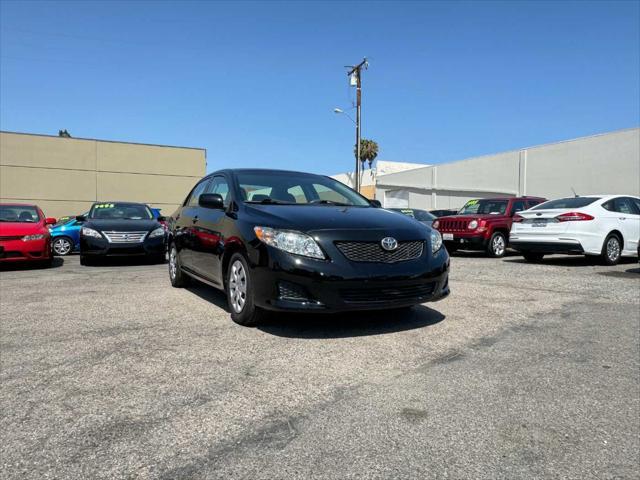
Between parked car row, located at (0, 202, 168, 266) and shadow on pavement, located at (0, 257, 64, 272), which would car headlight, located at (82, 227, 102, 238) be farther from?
shadow on pavement, located at (0, 257, 64, 272)

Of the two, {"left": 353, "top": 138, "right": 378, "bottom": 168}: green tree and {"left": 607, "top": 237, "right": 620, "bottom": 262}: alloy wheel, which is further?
{"left": 353, "top": 138, "right": 378, "bottom": 168}: green tree

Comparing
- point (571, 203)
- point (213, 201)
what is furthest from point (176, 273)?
point (571, 203)

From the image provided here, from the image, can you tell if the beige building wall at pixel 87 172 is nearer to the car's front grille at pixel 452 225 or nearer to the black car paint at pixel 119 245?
the black car paint at pixel 119 245

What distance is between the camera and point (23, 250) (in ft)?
30.7

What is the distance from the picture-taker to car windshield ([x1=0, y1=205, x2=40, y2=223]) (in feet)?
32.9

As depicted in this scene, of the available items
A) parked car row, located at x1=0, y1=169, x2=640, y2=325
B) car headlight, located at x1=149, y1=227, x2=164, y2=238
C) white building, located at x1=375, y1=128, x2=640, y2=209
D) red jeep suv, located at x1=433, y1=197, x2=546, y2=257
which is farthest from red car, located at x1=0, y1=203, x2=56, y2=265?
white building, located at x1=375, y1=128, x2=640, y2=209

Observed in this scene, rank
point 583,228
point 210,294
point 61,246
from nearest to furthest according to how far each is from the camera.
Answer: point 210,294 → point 583,228 → point 61,246

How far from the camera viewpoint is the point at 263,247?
4.12m

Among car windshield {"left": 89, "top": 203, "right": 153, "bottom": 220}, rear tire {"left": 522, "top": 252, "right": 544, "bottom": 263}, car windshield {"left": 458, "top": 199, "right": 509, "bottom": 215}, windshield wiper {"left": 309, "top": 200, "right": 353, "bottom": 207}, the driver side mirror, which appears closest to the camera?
the driver side mirror

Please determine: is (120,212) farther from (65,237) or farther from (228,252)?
(228,252)

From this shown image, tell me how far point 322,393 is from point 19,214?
984 centimetres

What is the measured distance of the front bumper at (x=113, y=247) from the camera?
9922mm

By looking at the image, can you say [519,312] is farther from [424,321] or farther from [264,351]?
[264,351]

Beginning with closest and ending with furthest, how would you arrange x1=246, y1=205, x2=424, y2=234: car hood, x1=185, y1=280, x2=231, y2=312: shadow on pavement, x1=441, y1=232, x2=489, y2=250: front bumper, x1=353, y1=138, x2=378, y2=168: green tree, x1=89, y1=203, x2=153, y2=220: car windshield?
x1=246, y1=205, x2=424, y2=234: car hood
x1=185, y1=280, x2=231, y2=312: shadow on pavement
x1=89, y1=203, x2=153, y2=220: car windshield
x1=441, y1=232, x2=489, y2=250: front bumper
x1=353, y1=138, x2=378, y2=168: green tree
